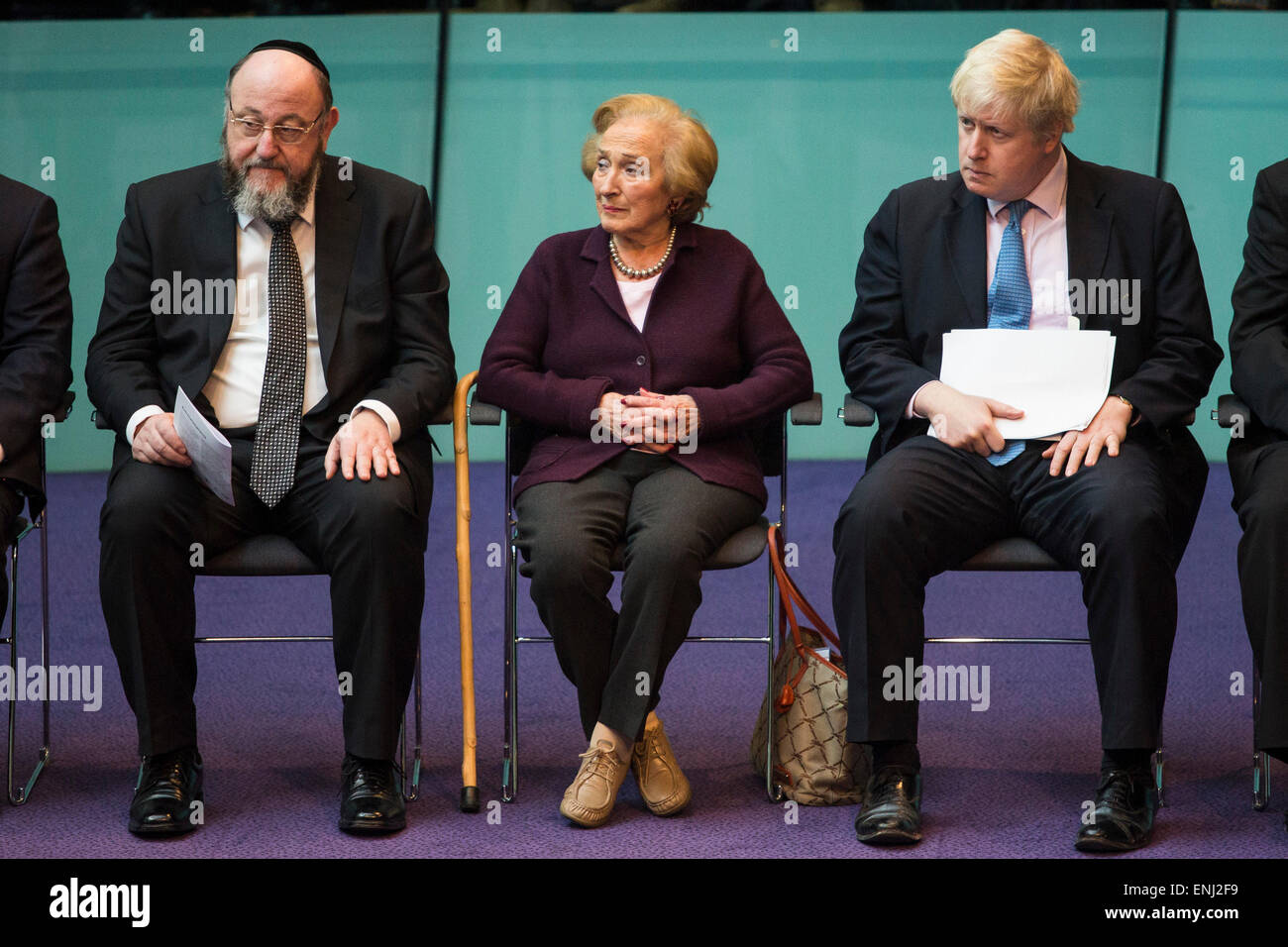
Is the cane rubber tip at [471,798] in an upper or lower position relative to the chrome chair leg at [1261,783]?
lower

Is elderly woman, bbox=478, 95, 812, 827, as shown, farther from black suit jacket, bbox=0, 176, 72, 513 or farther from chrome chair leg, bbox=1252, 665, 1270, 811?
chrome chair leg, bbox=1252, 665, 1270, 811

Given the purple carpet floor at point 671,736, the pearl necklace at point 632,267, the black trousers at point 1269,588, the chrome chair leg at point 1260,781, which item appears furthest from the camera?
the pearl necklace at point 632,267

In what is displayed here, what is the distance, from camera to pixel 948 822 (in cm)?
298

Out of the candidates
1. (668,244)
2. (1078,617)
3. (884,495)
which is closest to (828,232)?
(1078,617)

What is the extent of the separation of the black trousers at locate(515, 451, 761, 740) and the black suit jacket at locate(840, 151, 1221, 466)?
498 millimetres

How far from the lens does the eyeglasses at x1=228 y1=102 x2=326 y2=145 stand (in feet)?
10.5

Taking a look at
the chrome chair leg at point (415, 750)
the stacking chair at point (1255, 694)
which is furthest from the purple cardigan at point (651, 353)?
the stacking chair at point (1255, 694)

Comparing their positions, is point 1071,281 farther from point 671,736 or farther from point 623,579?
point 671,736

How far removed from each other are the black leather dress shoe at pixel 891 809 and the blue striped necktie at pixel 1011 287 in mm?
984

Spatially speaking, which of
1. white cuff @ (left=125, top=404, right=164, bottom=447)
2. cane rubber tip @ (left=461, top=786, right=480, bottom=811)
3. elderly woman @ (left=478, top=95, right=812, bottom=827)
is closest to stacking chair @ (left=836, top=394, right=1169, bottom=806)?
elderly woman @ (left=478, top=95, right=812, bottom=827)

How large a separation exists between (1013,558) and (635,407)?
82 centimetres

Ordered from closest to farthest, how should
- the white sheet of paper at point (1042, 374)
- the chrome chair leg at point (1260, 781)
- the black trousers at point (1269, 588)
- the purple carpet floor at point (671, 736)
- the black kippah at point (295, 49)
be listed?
the black trousers at point (1269, 588), the purple carpet floor at point (671, 736), the chrome chair leg at point (1260, 781), the white sheet of paper at point (1042, 374), the black kippah at point (295, 49)

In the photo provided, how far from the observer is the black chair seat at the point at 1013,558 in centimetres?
298

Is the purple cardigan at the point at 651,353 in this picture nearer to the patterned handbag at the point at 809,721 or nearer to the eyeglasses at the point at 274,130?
the patterned handbag at the point at 809,721
